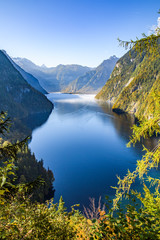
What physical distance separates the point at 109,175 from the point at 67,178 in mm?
15764

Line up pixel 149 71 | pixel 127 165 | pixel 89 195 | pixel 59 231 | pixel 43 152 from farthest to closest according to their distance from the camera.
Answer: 1. pixel 149 71
2. pixel 43 152
3. pixel 127 165
4. pixel 89 195
5. pixel 59 231

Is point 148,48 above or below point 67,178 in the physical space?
above

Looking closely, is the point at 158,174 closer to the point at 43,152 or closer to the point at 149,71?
the point at 43,152

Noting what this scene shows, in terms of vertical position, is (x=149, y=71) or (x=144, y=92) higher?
(x=149, y=71)

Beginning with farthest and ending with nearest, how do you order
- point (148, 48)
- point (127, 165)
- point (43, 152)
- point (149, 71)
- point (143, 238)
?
point (149, 71) → point (43, 152) → point (127, 165) → point (148, 48) → point (143, 238)

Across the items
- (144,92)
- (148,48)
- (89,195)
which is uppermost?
(144,92)

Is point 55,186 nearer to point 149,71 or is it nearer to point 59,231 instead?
point 59,231

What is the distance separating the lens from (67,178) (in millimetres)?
54062

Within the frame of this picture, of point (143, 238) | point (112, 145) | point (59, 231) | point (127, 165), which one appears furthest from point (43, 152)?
point (143, 238)

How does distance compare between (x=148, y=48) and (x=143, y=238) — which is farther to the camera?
(x=148, y=48)

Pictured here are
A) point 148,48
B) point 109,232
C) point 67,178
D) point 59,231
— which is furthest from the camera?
point 67,178

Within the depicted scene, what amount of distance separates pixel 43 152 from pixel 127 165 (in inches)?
1694

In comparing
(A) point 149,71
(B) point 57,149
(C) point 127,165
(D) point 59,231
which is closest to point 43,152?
(B) point 57,149

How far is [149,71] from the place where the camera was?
185 m
